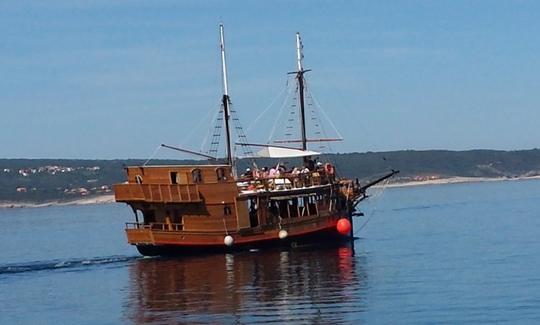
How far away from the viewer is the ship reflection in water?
42188mm

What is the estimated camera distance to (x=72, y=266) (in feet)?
225

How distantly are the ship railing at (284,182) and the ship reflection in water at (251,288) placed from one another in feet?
12.9

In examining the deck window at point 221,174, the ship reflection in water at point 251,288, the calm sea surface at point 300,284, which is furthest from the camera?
the deck window at point 221,174

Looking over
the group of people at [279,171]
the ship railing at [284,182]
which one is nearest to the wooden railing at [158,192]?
the ship railing at [284,182]

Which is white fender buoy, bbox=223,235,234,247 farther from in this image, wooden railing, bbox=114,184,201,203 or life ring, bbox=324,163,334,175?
life ring, bbox=324,163,334,175

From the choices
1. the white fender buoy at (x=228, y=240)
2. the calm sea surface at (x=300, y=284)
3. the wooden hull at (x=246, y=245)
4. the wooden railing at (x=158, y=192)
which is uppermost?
the wooden railing at (x=158, y=192)

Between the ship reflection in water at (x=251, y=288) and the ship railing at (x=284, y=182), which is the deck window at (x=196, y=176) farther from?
the ship reflection in water at (x=251, y=288)

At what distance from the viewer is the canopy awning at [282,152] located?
7594 cm

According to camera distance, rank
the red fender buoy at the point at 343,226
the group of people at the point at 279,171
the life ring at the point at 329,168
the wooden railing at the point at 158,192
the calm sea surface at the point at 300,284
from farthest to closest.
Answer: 1. the life ring at the point at 329,168
2. the red fender buoy at the point at 343,226
3. the group of people at the point at 279,171
4. the wooden railing at the point at 158,192
5. the calm sea surface at the point at 300,284

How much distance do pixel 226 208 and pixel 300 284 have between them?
1757 cm

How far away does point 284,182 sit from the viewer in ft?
233

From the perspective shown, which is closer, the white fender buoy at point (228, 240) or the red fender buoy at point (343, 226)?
the white fender buoy at point (228, 240)

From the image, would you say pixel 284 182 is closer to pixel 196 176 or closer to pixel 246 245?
pixel 246 245

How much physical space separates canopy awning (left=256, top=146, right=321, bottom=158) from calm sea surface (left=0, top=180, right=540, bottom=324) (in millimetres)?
6863
